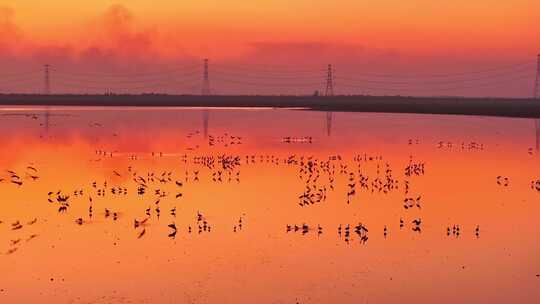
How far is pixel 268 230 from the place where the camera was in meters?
25.0

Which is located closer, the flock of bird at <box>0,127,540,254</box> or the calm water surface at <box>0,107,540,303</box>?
the calm water surface at <box>0,107,540,303</box>

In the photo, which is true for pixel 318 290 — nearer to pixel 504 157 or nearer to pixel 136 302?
pixel 136 302

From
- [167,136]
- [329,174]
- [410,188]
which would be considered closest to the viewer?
[410,188]

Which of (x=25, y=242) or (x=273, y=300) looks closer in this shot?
(x=273, y=300)

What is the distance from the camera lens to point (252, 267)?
805 inches

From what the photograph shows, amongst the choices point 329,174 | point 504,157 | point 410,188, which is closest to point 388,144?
point 504,157

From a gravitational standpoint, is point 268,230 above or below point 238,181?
below

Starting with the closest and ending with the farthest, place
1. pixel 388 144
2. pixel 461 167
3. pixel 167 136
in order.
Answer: pixel 461 167
pixel 388 144
pixel 167 136

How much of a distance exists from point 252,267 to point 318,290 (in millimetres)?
2508

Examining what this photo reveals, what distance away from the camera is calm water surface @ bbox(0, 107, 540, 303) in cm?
1864

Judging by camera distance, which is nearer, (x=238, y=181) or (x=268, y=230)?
(x=268, y=230)

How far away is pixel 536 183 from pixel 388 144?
2571 cm

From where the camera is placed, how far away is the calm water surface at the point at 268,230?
18641mm

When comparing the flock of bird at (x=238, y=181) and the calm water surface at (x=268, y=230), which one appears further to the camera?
the flock of bird at (x=238, y=181)
